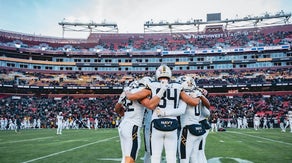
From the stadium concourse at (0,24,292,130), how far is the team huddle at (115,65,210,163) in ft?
109

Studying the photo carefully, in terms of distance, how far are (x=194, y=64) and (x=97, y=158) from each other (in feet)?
154

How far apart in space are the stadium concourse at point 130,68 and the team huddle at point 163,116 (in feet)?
109

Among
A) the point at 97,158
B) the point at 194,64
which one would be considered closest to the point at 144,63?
the point at 194,64

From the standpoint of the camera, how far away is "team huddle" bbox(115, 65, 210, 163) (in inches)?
186

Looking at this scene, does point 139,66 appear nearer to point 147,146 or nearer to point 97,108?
point 97,108

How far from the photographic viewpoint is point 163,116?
483 cm

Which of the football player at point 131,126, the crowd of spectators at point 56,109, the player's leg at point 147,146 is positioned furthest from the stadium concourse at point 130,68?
the football player at point 131,126

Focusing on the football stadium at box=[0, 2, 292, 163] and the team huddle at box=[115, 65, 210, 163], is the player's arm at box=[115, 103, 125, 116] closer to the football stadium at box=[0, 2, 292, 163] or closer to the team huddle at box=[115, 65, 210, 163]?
the team huddle at box=[115, 65, 210, 163]

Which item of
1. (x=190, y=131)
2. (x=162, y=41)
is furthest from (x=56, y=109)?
(x=190, y=131)

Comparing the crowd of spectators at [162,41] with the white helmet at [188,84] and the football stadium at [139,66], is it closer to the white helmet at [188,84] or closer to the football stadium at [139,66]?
the football stadium at [139,66]

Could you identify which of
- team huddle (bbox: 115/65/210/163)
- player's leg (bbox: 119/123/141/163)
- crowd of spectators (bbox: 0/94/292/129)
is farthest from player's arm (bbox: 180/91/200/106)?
crowd of spectators (bbox: 0/94/292/129)

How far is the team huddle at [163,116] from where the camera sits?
4.72 metres

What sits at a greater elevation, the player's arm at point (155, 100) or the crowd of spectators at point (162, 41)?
the crowd of spectators at point (162, 41)

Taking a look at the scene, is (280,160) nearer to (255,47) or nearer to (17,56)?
(255,47)
